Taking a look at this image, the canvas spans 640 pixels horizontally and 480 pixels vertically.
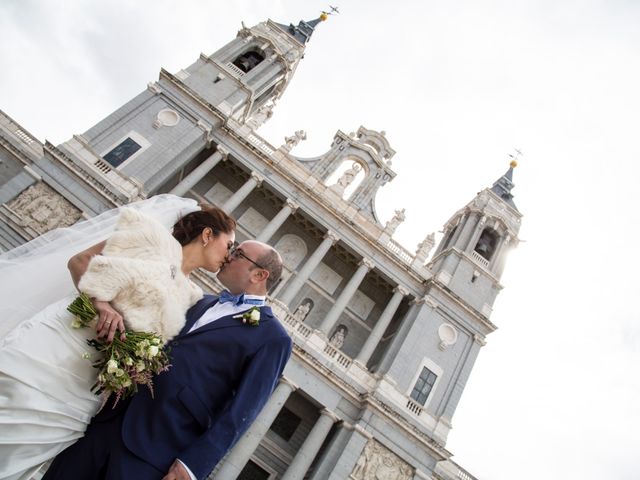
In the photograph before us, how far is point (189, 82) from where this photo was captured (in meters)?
21.4

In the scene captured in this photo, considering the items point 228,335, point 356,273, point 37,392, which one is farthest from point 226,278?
point 356,273

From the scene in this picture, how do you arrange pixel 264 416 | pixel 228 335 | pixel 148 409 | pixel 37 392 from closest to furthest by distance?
1. pixel 37 392
2. pixel 148 409
3. pixel 228 335
4. pixel 264 416

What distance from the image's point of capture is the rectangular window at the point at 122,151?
18.1m

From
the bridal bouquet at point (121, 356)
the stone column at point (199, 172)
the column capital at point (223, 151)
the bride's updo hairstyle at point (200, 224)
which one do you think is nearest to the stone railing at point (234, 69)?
the column capital at point (223, 151)

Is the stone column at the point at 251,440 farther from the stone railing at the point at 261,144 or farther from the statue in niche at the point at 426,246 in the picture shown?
the stone railing at the point at 261,144

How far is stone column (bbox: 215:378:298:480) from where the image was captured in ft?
46.4

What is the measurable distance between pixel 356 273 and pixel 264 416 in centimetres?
768

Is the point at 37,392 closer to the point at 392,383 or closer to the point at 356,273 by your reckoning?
the point at 392,383

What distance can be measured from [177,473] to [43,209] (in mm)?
16477

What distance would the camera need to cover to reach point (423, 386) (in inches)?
733

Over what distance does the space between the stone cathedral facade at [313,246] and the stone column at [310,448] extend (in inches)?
1.9

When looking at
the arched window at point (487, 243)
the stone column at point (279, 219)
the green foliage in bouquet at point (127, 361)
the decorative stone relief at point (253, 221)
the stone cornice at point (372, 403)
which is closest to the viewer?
the green foliage in bouquet at point (127, 361)

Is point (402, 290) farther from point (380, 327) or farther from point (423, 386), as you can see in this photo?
point (423, 386)

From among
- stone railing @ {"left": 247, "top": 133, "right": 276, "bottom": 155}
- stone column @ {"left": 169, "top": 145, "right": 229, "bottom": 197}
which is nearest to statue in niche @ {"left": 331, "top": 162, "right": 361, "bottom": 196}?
stone railing @ {"left": 247, "top": 133, "right": 276, "bottom": 155}
